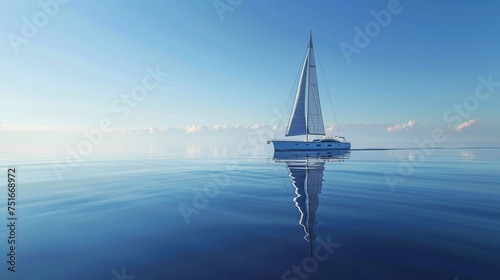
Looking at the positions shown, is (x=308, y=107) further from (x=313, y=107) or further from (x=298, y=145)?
(x=298, y=145)

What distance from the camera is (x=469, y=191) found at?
13.0 metres

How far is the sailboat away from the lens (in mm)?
60188

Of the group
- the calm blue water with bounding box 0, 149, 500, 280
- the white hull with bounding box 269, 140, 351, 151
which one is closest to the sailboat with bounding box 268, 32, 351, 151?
the white hull with bounding box 269, 140, 351, 151

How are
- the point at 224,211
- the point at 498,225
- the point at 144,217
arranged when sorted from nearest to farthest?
the point at 498,225 → the point at 144,217 → the point at 224,211

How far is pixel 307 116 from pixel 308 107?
93.4 inches

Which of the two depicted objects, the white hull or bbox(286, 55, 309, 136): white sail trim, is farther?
bbox(286, 55, 309, 136): white sail trim

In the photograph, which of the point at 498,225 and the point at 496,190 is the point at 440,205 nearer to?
the point at 498,225

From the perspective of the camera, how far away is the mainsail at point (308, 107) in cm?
6112

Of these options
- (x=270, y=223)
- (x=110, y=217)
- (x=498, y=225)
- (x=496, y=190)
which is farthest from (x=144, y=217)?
(x=496, y=190)

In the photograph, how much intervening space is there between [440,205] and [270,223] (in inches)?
302

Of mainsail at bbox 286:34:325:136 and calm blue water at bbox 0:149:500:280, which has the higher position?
mainsail at bbox 286:34:325:136

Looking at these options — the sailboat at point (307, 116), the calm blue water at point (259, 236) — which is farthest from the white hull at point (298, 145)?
the calm blue water at point (259, 236)

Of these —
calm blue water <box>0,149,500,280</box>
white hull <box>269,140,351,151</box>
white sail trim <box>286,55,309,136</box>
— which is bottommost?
calm blue water <box>0,149,500,280</box>

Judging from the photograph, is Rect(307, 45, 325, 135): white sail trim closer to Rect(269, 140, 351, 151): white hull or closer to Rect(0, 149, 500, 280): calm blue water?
Rect(269, 140, 351, 151): white hull
